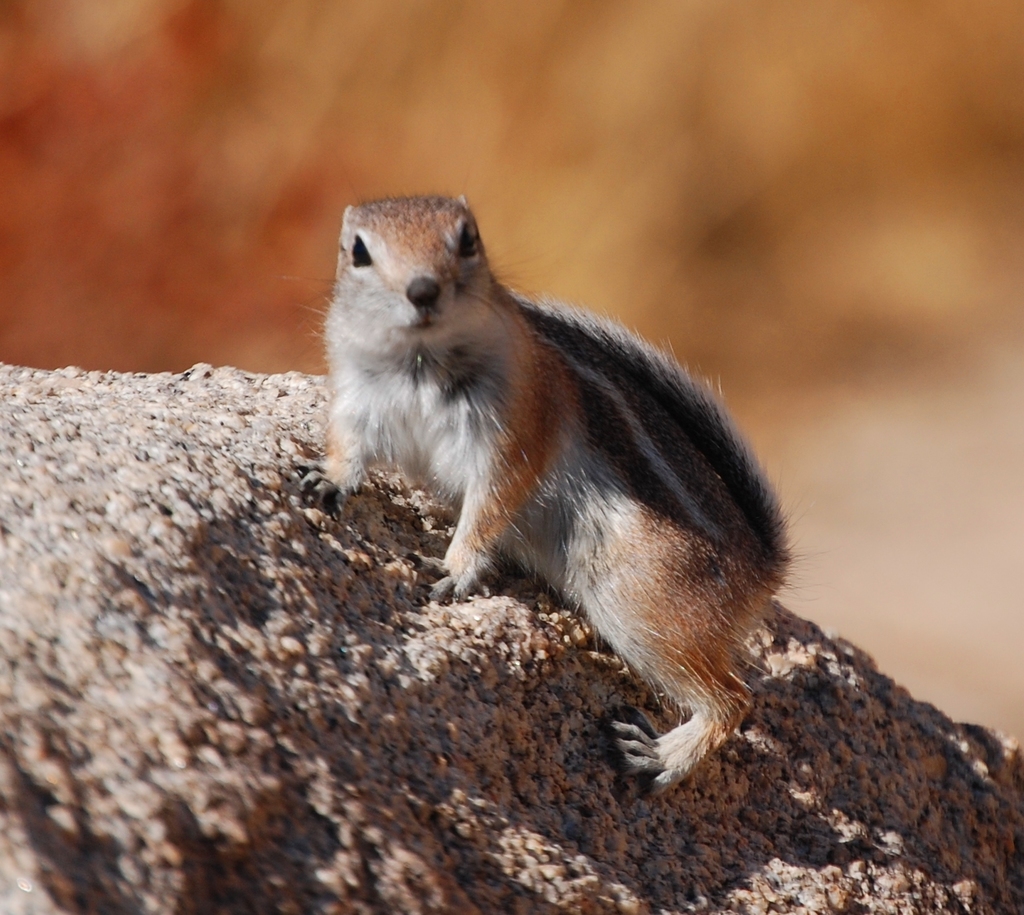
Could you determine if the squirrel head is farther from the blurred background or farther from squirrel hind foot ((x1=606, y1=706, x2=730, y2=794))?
the blurred background

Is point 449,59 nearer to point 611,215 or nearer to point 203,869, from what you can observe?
point 611,215

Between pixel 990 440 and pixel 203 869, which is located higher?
pixel 990 440

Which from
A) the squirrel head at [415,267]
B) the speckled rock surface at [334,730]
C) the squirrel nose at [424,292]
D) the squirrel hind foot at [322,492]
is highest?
the squirrel head at [415,267]

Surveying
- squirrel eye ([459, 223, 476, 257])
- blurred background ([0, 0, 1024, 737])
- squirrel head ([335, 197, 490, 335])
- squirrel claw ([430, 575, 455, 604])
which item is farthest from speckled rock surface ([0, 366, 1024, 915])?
blurred background ([0, 0, 1024, 737])

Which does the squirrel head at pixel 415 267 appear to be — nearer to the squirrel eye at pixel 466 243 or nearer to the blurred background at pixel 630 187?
the squirrel eye at pixel 466 243

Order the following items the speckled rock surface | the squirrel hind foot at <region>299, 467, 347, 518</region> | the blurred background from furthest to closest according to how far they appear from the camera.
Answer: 1. the blurred background
2. the squirrel hind foot at <region>299, 467, 347, 518</region>
3. the speckled rock surface

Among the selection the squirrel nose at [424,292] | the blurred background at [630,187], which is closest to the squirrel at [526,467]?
the squirrel nose at [424,292]

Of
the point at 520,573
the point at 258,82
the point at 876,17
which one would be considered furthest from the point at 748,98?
the point at 520,573

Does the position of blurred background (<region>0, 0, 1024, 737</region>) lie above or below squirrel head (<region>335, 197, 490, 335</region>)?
above
